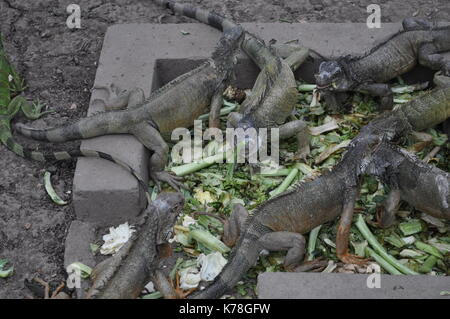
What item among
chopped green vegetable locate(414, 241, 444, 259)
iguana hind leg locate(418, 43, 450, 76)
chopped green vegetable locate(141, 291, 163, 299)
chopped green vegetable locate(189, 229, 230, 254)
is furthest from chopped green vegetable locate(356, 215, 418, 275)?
iguana hind leg locate(418, 43, 450, 76)

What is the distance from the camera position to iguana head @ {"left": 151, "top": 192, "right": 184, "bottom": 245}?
15.3 feet

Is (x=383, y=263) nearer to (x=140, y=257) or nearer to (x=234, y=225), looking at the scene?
(x=234, y=225)

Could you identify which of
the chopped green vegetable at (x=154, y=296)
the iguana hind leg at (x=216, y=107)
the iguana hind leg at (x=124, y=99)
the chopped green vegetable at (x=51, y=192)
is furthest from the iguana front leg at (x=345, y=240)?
the chopped green vegetable at (x=51, y=192)

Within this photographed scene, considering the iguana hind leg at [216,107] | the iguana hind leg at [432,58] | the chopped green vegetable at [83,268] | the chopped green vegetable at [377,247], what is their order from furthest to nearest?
the iguana hind leg at [432,58] → the iguana hind leg at [216,107] → the chopped green vegetable at [83,268] → the chopped green vegetable at [377,247]

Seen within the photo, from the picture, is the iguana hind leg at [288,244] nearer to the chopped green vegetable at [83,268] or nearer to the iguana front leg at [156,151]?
the iguana front leg at [156,151]

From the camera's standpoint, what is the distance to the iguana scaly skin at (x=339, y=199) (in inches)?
188

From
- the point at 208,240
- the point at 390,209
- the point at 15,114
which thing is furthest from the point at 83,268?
the point at 390,209

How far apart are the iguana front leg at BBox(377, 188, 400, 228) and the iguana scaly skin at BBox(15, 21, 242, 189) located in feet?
5.41

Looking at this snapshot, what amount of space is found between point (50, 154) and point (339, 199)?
251 centimetres

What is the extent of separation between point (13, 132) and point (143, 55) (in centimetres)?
142

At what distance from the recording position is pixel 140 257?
460 cm

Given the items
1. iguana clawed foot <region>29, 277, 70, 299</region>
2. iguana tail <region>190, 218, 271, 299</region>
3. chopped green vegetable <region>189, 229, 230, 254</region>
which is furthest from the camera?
chopped green vegetable <region>189, 229, 230, 254</region>

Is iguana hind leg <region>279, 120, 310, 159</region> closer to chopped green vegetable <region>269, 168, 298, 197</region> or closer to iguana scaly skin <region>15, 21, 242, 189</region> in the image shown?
chopped green vegetable <region>269, 168, 298, 197</region>
